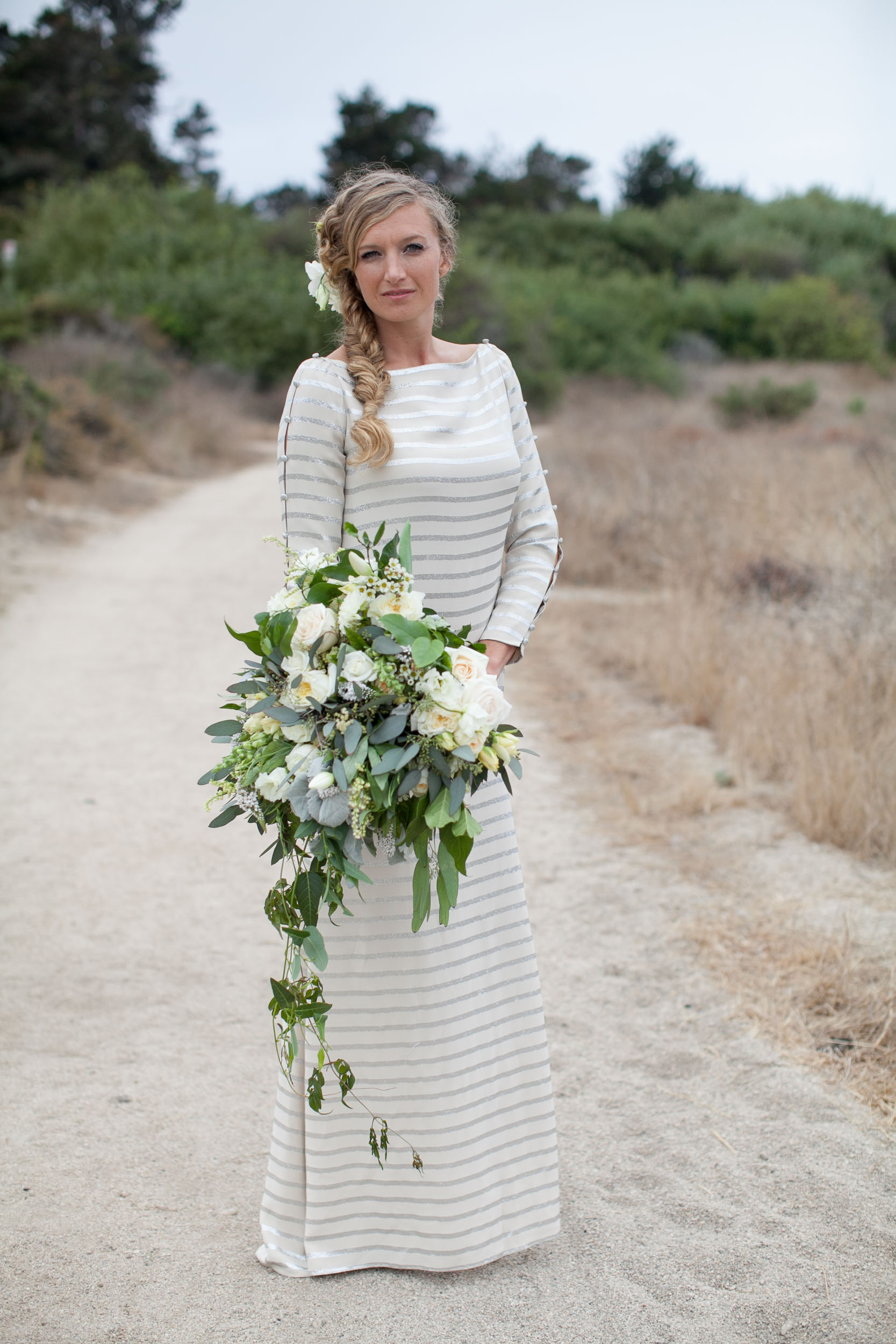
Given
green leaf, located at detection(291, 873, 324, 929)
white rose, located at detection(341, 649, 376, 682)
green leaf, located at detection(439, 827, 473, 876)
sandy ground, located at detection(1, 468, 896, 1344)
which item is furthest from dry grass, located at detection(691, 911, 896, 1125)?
white rose, located at detection(341, 649, 376, 682)

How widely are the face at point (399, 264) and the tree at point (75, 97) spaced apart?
4114 centimetres

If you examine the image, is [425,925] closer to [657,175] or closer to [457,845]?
[457,845]

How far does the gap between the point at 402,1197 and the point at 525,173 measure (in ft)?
177

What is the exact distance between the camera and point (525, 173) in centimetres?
5028

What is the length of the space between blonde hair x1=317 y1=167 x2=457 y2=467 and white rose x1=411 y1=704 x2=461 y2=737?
1.96ft

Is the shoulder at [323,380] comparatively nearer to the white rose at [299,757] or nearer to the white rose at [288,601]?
the white rose at [288,601]

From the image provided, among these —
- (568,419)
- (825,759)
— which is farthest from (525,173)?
(825,759)

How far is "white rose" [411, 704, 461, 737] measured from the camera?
1811 mm

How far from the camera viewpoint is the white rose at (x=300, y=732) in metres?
1.91

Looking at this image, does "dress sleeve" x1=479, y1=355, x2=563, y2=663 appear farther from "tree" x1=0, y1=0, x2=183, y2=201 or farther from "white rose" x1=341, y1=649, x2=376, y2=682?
"tree" x1=0, y1=0, x2=183, y2=201

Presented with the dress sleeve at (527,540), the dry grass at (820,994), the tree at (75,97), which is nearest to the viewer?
the dress sleeve at (527,540)

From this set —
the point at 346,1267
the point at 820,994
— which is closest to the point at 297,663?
the point at 346,1267

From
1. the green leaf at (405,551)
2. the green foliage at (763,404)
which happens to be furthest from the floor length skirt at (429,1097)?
the green foliage at (763,404)

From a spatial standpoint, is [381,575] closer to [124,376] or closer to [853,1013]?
[853,1013]
